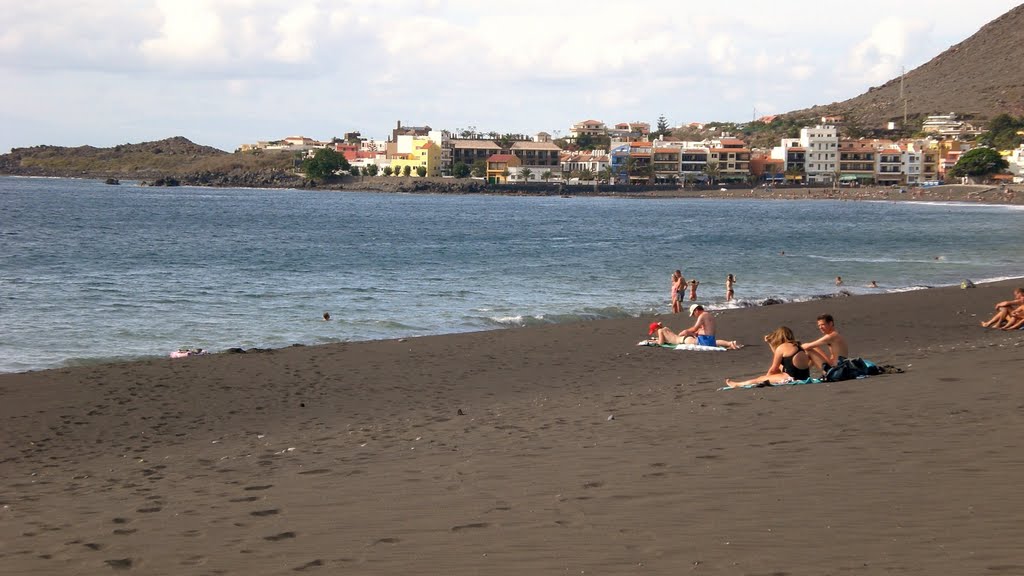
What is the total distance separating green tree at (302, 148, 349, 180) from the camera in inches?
6732

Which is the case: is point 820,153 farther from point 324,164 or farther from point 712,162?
point 324,164

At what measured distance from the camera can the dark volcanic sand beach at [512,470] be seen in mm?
5785

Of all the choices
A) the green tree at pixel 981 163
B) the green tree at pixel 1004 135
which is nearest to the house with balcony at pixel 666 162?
the green tree at pixel 981 163

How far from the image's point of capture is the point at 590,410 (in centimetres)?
1104

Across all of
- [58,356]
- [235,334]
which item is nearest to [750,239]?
[235,334]

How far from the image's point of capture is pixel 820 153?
150000 millimetres

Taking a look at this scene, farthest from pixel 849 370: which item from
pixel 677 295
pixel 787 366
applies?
pixel 677 295

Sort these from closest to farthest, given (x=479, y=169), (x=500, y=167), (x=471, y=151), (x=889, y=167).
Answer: (x=889, y=167)
(x=500, y=167)
(x=479, y=169)
(x=471, y=151)

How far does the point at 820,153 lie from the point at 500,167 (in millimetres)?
49220

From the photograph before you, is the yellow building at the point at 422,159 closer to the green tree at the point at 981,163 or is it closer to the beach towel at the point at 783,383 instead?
the green tree at the point at 981,163

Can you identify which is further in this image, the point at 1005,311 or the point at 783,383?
the point at 1005,311

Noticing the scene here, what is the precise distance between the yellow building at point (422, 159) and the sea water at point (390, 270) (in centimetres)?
9130

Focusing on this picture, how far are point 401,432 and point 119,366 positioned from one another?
6.85m

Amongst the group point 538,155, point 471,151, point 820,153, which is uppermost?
point 471,151
